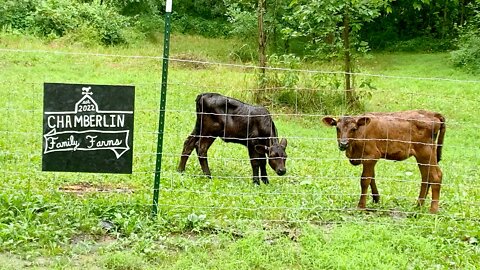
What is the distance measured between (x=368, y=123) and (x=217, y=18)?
31597 millimetres

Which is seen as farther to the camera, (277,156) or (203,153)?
(203,153)

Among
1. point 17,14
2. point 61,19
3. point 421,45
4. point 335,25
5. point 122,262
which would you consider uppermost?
point 421,45

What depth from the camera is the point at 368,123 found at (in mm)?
6875

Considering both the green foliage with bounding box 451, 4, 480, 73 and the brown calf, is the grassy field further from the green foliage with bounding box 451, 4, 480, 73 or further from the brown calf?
the green foliage with bounding box 451, 4, 480, 73

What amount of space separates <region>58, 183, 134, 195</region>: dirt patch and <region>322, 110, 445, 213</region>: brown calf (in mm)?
2477

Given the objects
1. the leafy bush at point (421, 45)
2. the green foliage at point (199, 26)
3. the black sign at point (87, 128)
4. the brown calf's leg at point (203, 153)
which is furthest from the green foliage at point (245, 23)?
the black sign at point (87, 128)

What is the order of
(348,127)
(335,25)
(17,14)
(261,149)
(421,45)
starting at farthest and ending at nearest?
(421,45) < (17,14) < (335,25) < (261,149) < (348,127)

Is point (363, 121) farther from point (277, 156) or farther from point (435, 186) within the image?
point (277, 156)

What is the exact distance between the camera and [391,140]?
269 inches

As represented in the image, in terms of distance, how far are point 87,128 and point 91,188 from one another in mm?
1437

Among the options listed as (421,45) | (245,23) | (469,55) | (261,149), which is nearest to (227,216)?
(261,149)

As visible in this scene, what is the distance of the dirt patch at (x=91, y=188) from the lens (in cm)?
707

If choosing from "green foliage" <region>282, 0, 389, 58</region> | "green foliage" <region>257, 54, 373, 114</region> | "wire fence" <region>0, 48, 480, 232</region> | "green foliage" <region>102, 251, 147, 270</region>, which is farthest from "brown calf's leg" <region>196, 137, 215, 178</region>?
"green foliage" <region>282, 0, 389, 58</region>

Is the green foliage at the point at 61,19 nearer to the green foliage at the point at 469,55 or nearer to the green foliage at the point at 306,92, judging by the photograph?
the green foliage at the point at 306,92
